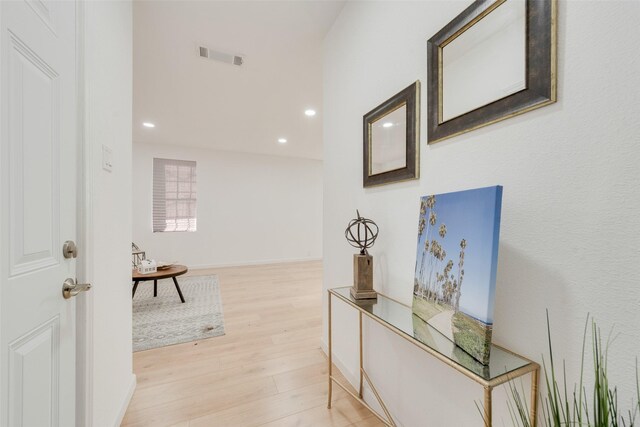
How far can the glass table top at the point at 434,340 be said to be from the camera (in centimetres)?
71

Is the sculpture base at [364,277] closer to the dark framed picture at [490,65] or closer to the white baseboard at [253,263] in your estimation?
the dark framed picture at [490,65]

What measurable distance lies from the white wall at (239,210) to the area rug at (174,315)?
1.38 metres

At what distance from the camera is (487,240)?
0.75 metres

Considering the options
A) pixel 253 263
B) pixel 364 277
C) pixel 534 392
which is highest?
pixel 364 277

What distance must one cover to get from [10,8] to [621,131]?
160cm

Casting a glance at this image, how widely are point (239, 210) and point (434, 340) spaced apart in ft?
17.7

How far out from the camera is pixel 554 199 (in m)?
0.72

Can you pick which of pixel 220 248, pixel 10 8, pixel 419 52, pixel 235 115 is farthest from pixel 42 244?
pixel 220 248

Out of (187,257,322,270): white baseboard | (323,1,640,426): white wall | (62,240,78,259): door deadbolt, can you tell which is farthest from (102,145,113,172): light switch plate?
(187,257,322,270): white baseboard

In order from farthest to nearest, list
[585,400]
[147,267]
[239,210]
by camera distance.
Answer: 1. [239,210]
2. [147,267]
3. [585,400]

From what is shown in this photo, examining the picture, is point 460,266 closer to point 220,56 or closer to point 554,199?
point 554,199

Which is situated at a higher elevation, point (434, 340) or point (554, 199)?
point (554, 199)

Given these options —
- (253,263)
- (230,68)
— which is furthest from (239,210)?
(230,68)

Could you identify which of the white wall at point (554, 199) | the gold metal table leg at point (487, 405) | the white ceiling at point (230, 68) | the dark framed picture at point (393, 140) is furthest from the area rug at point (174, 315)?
the white ceiling at point (230, 68)
